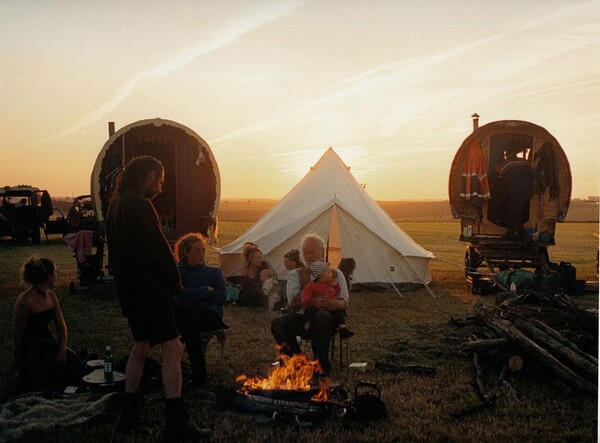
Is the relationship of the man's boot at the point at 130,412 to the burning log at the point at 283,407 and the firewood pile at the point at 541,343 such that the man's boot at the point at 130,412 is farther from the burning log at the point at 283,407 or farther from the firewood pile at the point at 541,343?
the firewood pile at the point at 541,343

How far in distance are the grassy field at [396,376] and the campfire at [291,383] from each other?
0.66 ft

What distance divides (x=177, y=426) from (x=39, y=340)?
5.24 ft

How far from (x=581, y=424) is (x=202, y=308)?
276cm

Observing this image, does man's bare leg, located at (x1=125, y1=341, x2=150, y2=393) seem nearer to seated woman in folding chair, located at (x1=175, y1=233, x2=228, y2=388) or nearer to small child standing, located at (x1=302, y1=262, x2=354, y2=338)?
seated woman in folding chair, located at (x1=175, y1=233, x2=228, y2=388)

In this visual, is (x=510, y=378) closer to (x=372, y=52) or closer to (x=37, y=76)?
(x=372, y=52)

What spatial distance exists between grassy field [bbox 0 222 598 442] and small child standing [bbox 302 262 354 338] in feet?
1.46

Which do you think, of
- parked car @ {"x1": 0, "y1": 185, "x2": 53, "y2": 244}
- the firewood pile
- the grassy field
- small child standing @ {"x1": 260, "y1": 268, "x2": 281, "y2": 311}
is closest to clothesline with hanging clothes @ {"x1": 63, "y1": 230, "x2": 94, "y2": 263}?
the grassy field

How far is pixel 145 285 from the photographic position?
3461mm

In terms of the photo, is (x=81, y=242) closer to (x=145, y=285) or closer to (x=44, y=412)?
(x=44, y=412)

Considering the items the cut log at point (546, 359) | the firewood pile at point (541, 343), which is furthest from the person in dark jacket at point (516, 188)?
the cut log at point (546, 359)

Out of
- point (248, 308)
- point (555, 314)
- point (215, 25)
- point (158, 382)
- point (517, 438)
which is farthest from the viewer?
point (248, 308)

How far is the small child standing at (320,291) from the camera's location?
483cm

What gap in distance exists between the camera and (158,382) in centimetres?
456

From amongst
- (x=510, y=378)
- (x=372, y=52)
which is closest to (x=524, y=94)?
(x=372, y=52)
